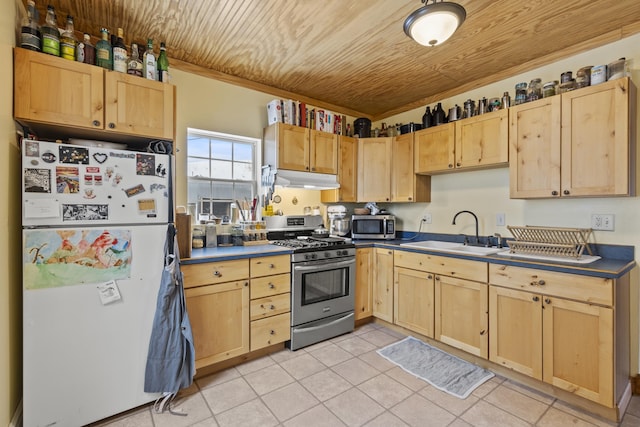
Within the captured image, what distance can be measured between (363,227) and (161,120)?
7.48ft

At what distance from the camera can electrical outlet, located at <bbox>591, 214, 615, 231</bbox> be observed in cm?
212

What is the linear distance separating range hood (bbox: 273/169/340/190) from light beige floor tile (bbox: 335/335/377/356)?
1.60 m

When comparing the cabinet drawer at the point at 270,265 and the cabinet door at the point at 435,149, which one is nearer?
the cabinet drawer at the point at 270,265

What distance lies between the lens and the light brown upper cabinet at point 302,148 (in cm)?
294

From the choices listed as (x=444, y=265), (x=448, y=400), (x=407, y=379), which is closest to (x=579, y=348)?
(x=448, y=400)

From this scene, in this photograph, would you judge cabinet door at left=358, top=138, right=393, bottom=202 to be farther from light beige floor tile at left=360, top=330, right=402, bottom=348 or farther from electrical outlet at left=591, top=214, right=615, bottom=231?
electrical outlet at left=591, top=214, right=615, bottom=231

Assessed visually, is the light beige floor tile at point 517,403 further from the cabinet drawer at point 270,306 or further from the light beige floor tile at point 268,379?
the cabinet drawer at point 270,306

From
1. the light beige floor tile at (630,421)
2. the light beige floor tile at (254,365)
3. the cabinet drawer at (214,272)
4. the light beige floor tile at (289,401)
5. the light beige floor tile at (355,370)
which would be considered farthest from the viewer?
the light beige floor tile at (254,365)

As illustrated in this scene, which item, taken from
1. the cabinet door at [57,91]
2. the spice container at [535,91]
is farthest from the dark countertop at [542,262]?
the spice container at [535,91]

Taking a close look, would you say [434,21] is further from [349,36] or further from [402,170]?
[402,170]

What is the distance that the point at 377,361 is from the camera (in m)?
2.42

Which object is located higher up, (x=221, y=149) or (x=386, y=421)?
(x=221, y=149)

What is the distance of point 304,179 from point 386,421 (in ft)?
7.10

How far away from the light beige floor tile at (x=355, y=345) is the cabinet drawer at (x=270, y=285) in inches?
30.0
